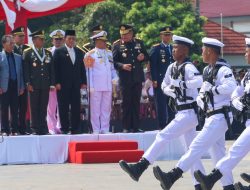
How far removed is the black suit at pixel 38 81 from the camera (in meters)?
18.0

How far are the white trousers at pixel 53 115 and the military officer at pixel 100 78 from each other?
739 millimetres

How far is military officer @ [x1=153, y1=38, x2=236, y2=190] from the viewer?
12531mm

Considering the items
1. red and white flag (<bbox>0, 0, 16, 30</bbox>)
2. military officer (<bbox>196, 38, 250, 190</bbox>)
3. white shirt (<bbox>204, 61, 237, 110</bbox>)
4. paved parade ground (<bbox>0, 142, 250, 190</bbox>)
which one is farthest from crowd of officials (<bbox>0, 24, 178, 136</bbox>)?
military officer (<bbox>196, 38, 250, 190</bbox>)

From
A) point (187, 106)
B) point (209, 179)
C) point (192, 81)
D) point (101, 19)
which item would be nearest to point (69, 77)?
point (187, 106)

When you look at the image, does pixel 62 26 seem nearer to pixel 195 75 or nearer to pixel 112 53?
pixel 112 53

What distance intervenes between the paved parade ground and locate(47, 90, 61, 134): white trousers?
104 cm

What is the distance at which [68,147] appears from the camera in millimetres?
18562

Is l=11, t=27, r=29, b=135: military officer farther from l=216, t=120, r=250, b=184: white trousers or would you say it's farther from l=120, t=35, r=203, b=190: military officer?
l=216, t=120, r=250, b=184: white trousers

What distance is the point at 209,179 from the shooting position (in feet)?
39.7

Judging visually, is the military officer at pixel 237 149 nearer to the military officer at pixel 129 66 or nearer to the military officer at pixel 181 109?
the military officer at pixel 181 109

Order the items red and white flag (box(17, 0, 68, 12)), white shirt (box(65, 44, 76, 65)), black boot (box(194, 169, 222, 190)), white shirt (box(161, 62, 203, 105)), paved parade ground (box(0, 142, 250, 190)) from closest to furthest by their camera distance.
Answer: black boot (box(194, 169, 222, 190)) < white shirt (box(161, 62, 203, 105)) < paved parade ground (box(0, 142, 250, 190)) < white shirt (box(65, 44, 76, 65)) < red and white flag (box(17, 0, 68, 12))

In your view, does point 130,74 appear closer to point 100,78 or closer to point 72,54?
point 100,78

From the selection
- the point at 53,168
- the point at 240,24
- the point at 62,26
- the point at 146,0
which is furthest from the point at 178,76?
the point at 240,24

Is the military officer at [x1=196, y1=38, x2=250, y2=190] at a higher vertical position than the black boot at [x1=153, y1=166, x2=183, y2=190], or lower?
higher
